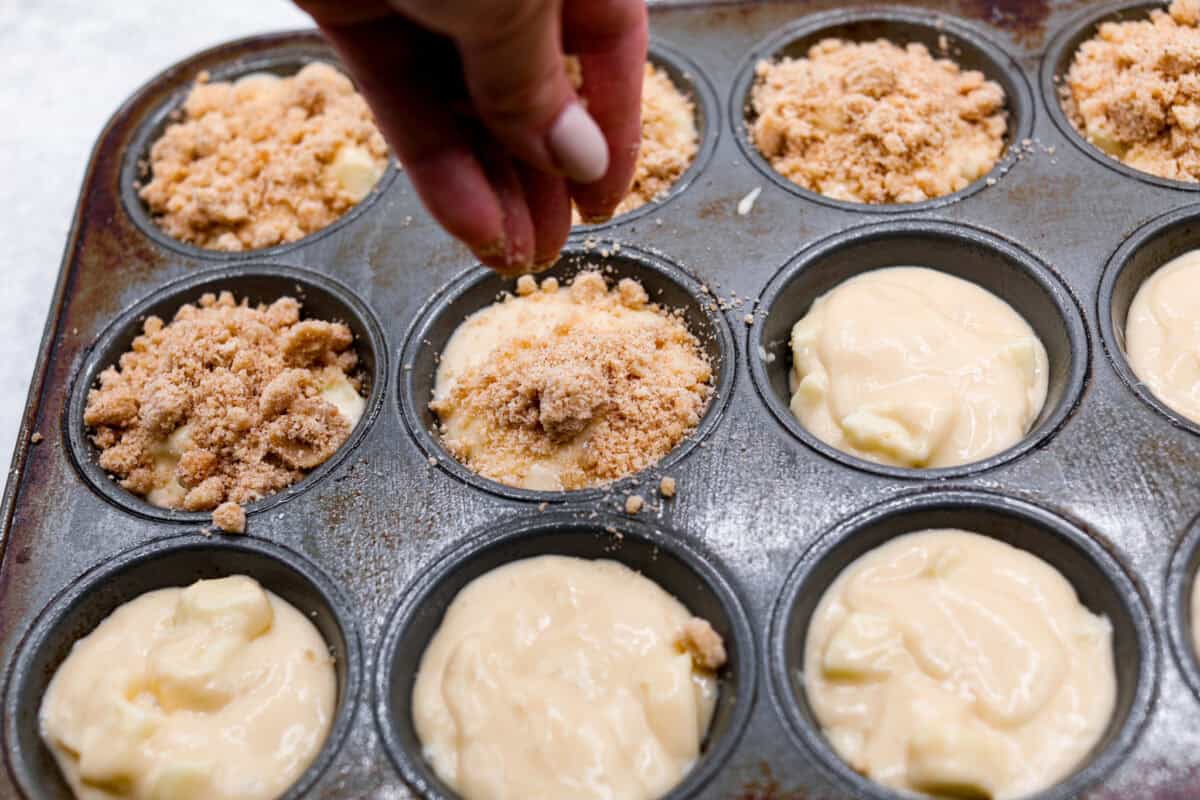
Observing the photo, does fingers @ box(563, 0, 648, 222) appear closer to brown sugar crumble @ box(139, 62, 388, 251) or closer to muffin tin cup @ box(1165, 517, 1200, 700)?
muffin tin cup @ box(1165, 517, 1200, 700)

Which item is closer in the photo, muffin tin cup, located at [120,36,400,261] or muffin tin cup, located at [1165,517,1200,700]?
muffin tin cup, located at [1165,517,1200,700]

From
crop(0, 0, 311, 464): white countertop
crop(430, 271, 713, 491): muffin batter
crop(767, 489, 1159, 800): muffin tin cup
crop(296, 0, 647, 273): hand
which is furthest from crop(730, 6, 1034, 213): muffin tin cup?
crop(0, 0, 311, 464): white countertop

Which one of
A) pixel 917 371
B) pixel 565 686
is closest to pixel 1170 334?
pixel 917 371

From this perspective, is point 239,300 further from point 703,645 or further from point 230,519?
point 703,645

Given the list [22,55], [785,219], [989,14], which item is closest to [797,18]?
[989,14]

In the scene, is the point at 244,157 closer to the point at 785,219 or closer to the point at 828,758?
the point at 785,219

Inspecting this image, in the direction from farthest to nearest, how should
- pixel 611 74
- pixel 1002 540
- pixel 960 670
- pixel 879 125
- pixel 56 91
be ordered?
1. pixel 56 91
2. pixel 879 125
3. pixel 1002 540
4. pixel 960 670
5. pixel 611 74
